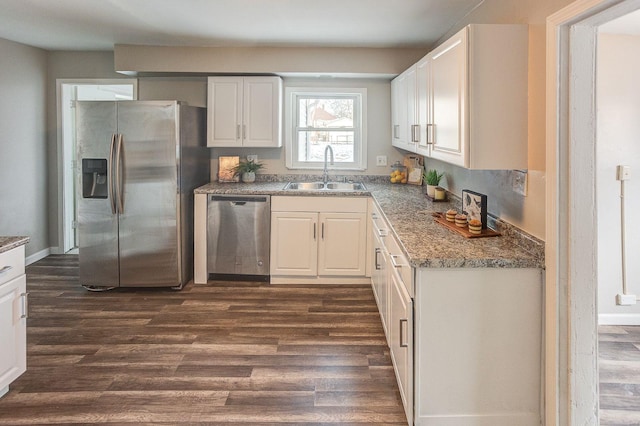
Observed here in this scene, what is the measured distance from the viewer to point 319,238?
13.8 ft

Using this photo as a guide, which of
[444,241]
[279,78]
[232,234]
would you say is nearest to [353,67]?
[279,78]

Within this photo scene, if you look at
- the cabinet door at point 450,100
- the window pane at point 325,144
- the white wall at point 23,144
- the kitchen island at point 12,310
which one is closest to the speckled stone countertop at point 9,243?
the kitchen island at point 12,310

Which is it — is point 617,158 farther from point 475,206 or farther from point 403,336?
point 403,336

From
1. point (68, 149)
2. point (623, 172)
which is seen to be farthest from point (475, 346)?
point (68, 149)

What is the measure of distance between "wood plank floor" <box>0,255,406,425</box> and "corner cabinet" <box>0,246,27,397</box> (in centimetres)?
15

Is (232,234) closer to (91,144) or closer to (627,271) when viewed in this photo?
(91,144)

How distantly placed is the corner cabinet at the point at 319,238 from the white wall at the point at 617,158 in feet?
6.19

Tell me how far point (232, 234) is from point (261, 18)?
6.16ft

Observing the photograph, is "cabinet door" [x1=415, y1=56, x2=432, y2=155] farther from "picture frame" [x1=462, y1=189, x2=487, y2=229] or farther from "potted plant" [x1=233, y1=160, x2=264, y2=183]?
"potted plant" [x1=233, y1=160, x2=264, y2=183]

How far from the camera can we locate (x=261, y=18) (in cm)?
346

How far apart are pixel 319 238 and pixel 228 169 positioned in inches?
50.5

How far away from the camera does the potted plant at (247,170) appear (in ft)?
15.4

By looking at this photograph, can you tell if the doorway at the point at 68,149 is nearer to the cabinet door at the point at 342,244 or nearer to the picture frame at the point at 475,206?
the cabinet door at the point at 342,244

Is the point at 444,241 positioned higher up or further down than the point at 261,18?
further down
